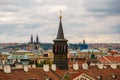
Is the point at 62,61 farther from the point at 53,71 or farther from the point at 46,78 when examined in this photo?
the point at 46,78

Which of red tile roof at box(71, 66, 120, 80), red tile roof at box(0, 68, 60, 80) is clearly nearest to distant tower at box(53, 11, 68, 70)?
red tile roof at box(71, 66, 120, 80)

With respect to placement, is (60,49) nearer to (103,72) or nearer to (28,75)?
(103,72)

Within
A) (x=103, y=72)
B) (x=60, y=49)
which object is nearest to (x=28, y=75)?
(x=60, y=49)

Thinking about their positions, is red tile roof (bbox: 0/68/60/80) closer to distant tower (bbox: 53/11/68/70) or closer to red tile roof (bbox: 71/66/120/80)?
distant tower (bbox: 53/11/68/70)

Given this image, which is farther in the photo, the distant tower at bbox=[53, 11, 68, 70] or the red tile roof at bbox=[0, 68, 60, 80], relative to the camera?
the distant tower at bbox=[53, 11, 68, 70]

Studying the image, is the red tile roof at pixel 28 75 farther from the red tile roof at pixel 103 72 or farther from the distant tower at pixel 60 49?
the red tile roof at pixel 103 72

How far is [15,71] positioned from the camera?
6488cm

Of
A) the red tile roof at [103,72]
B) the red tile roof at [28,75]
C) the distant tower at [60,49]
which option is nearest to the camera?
the red tile roof at [28,75]

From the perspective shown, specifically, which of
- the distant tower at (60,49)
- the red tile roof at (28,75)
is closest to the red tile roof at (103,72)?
the distant tower at (60,49)

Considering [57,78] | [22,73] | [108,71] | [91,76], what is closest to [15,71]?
[22,73]

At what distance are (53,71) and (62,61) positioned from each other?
531cm

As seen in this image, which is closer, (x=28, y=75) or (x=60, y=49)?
(x=28, y=75)

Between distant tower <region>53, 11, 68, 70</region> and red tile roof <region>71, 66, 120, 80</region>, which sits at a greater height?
distant tower <region>53, 11, 68, 70</region>

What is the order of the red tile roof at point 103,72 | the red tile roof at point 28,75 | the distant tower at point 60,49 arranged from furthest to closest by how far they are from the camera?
the distant tower at point 60,49
the red tile roof at point 103,72
the red tile roof at point 28,75
